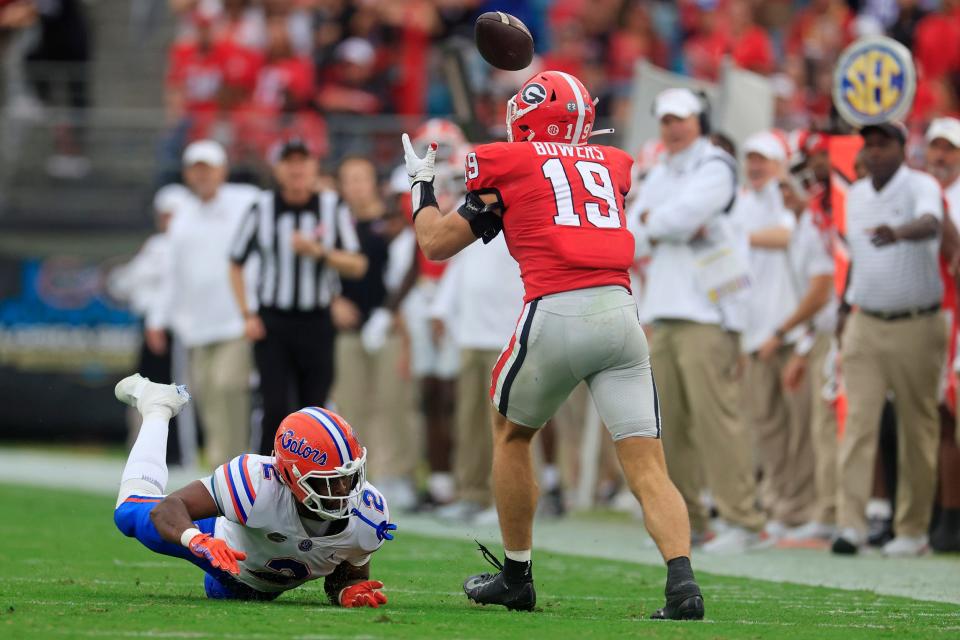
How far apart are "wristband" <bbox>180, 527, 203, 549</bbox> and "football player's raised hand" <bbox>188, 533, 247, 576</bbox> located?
2cm

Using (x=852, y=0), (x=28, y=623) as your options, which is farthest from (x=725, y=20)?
(x=28, y=623)

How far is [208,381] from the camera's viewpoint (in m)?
12.4

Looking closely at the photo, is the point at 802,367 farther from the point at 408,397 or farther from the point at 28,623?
the point at 28,623

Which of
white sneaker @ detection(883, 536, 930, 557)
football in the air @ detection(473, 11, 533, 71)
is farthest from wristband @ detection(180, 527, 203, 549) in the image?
white sneaker @ detection(883, 536, 930, 557)

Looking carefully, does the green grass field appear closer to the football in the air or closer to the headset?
the football in the air

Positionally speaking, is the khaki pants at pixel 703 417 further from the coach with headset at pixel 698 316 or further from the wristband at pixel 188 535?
the wristband at pixel 188 535

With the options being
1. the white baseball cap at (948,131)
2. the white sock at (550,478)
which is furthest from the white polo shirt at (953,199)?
the white sock at (550,478)

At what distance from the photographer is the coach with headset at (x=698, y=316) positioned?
8.76 meters

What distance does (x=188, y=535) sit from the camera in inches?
216

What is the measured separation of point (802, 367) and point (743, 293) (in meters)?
1.21

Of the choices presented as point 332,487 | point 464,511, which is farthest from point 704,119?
point 332,487

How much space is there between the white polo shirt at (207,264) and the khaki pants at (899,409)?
5193 mm

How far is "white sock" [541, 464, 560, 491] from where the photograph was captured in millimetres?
10953

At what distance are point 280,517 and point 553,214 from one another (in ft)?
4.65
